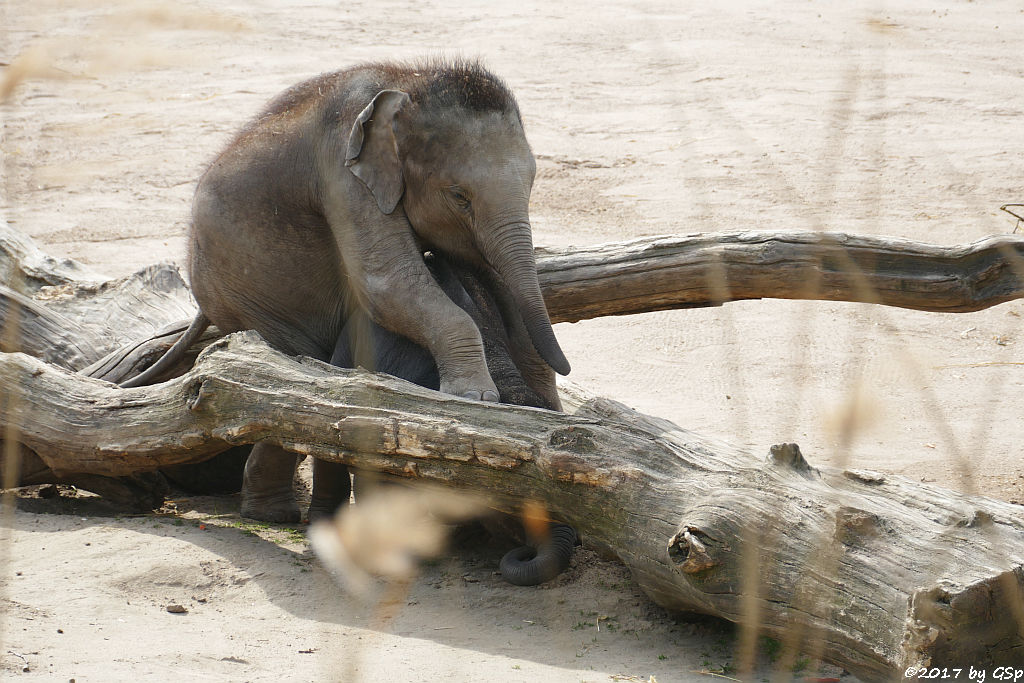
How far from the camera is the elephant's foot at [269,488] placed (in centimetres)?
467

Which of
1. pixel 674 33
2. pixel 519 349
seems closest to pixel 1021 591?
pixel 519 349

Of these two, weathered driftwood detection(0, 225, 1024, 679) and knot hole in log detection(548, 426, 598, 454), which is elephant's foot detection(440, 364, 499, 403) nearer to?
weathered driftwood detection(0, 225, 1024, 679)

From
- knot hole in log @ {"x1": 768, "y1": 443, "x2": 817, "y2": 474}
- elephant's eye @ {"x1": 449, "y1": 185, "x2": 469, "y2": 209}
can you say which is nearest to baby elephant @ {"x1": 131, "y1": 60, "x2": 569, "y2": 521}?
elephant's eye @ {"x1": 449, "y1": 185, "x2": 469, "y2": 209}

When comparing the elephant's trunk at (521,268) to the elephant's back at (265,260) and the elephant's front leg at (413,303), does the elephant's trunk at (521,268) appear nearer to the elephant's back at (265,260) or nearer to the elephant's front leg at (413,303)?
the elephant's front leg at (413,303)

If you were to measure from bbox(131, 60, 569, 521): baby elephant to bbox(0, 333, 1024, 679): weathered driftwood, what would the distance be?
1.03ft

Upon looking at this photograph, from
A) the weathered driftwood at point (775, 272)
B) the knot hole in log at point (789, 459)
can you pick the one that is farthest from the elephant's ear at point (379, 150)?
the knot hole in log at point (789, 459)

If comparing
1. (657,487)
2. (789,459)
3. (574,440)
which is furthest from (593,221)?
(789,459)

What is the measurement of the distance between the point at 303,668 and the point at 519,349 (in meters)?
1.88

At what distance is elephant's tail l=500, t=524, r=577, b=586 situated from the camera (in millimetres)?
3918

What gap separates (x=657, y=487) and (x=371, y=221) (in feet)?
5.29

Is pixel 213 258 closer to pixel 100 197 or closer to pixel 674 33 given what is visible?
pixel 100 197

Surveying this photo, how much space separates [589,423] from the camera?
3.50 meters

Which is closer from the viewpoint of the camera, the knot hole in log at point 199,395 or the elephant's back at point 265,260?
the knot hole in log at point 199,395

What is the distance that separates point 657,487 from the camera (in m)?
3.29
